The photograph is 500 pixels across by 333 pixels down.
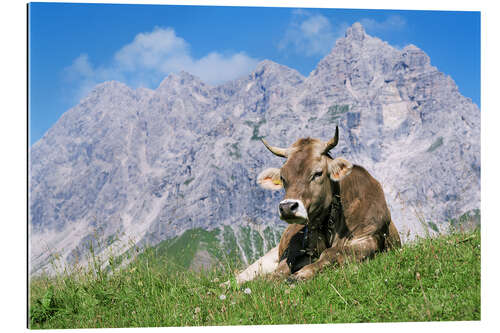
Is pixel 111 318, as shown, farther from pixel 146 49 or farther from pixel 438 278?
pixel 146 49

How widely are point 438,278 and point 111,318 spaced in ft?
11.4

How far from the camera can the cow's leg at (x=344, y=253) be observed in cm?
528

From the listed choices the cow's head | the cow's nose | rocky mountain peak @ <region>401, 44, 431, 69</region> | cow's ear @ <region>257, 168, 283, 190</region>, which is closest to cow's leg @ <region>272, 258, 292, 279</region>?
the cow's head

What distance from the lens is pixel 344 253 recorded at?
5.39 meters

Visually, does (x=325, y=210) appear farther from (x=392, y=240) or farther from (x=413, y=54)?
(x=413, y=54)

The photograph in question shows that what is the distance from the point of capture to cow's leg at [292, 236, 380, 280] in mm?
5277

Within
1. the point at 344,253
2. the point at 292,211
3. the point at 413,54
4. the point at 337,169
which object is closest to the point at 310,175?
the point at 337,169

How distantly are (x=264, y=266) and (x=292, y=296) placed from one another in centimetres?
201

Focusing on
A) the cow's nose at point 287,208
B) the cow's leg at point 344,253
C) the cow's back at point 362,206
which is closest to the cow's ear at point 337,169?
the cow's back at point 362,206

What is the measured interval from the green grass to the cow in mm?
366

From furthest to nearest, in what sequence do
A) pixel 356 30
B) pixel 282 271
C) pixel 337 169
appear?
pixel 356 30
pixel 282 271
pixel 337 169

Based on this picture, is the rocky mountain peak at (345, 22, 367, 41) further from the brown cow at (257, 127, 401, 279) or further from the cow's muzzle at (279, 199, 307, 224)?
the cow's muzzle at (279, 199, 307, 224)

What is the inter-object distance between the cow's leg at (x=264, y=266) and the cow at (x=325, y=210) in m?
0.02

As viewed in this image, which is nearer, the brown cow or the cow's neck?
the brown cow
